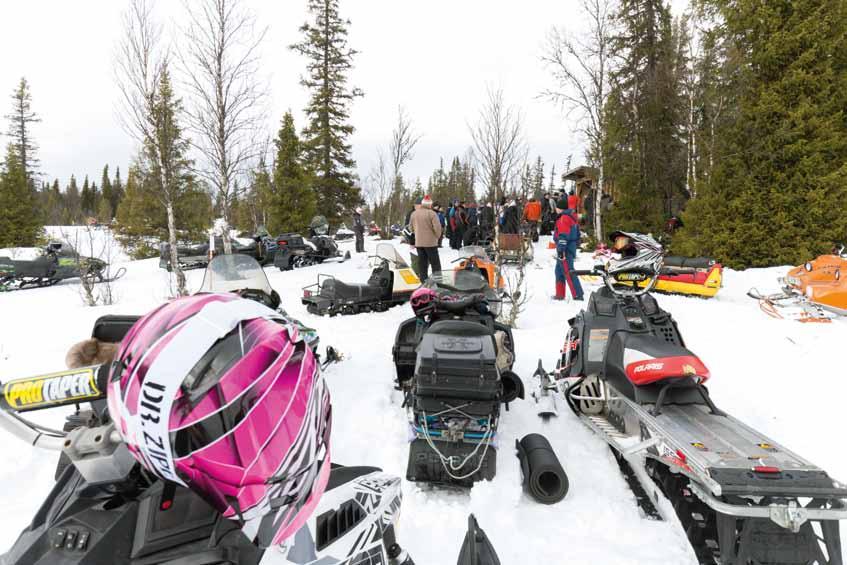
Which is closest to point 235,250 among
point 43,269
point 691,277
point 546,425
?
point 43,269

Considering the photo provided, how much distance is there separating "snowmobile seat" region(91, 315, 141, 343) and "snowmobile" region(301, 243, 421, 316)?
5.82 meters

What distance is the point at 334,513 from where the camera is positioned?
1.29 m

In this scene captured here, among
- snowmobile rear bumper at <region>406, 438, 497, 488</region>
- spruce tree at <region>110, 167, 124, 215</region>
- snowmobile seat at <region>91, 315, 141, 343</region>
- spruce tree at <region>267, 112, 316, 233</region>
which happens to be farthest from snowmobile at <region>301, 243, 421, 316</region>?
spruce tree at <region>110, 167, 124, 215</region>

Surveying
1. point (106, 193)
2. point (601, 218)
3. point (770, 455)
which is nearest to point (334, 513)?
point (770, 455)

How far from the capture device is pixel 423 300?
4.32 meters

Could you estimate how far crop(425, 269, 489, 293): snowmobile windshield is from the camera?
434 cm

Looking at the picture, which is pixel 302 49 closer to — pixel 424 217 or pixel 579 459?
pixel 424 217

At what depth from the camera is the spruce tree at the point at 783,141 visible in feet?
31.9

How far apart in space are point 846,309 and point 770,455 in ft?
19.7

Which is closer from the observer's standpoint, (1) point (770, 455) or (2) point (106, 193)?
(1) point (770, 455)

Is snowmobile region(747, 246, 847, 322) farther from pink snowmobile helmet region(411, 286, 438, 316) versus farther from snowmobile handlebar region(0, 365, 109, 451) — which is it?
snowmobile handlebar region(0, 365, 109, 451)

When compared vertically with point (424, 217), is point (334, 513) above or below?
below

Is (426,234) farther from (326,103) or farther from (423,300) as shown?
(326,103)

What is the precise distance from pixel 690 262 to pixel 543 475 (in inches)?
291
